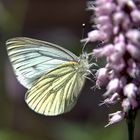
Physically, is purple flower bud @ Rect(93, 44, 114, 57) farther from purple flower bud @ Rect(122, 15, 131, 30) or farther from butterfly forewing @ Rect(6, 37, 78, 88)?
butterfly forewing @ Rect(6, 37, 78, 88)

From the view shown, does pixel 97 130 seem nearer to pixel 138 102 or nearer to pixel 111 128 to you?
pixel 111 128

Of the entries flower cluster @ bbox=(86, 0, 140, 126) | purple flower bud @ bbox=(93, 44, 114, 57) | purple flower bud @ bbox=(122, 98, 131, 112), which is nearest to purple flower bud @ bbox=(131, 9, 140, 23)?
flower cluster @ bbox=(86, 0, 140, 126)

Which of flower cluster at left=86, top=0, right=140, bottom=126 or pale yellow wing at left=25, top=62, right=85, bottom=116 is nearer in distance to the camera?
flower cluster at left=86, top=0, right=140, bottom=126

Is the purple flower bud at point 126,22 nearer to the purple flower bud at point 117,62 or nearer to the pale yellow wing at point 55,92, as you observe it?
the purple flower bud at point 117,62

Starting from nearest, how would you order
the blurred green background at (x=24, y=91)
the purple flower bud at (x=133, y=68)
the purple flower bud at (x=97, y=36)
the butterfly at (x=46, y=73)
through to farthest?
the purple flower bud at (x=133, y=68)
the purple flower bud at (x=97, y=36)
the butterfly at (x=46, y=73)
the blurred green background at (x=24, y=91)

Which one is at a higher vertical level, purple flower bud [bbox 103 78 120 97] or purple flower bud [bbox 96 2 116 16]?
purple flower bud [bbox 96 2 116 16]

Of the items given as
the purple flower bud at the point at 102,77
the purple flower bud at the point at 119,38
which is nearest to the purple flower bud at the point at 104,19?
the purple flower bud at the point at 119,38
